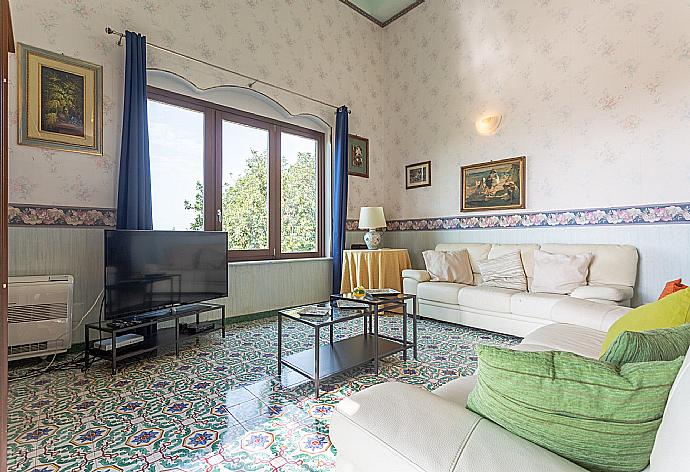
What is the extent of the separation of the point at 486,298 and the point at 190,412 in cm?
265

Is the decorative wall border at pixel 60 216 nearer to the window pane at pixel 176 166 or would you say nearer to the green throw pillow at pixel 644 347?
the window pane at pixel 176 166

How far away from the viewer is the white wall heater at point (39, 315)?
7.72 ft

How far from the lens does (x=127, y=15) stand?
304cm

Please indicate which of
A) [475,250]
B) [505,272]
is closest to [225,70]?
[475,250]

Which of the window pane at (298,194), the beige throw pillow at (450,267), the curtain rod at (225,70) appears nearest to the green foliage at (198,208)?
the window pane at (298,194)

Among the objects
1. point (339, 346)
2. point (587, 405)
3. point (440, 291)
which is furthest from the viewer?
point (440, 291)

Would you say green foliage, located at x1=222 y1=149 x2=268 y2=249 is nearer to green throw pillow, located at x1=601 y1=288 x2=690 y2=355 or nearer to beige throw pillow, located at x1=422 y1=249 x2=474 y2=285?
beige throw pillow, located at x1=422 y1=249 x2=474 y2=285

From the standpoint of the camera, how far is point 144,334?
2.85 meters

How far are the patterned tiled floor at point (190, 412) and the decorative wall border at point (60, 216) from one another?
111 cm

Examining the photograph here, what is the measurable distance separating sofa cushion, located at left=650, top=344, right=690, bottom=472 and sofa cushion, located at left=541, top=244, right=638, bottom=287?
10.2 feet

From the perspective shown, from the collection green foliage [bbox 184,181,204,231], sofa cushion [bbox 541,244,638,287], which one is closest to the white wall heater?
green foliage [bbox 184,181,204,231]

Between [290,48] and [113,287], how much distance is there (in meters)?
3.25

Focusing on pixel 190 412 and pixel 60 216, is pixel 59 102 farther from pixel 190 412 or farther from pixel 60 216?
pixel 190 412

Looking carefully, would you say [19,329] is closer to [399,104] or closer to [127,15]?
[127,15]
